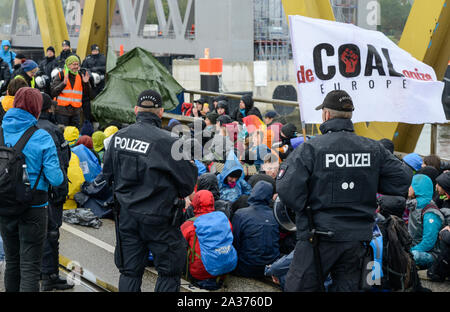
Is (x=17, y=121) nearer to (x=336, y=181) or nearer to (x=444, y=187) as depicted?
(x=336, y=181)

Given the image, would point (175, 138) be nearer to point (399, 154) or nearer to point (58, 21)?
point (399, 154)

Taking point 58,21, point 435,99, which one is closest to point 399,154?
point 435,99

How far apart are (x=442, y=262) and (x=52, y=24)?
12.0 m

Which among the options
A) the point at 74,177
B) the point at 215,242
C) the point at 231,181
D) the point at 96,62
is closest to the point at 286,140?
the point at 231,181

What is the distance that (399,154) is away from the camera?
7.93 m

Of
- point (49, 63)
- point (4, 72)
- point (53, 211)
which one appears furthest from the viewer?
point (4, 72)

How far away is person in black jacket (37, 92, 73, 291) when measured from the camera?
205 inches

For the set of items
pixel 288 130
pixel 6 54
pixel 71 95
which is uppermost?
pixel 6 54

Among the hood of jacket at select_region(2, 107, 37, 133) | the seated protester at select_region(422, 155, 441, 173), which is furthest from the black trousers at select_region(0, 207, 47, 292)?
the seated protester at select_region(422, 155, 441, 173)

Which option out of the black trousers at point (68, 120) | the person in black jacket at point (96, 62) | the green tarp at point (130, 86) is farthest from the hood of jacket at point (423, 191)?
the person in black jacket at point (96, 62)

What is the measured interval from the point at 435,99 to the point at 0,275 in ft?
15.9

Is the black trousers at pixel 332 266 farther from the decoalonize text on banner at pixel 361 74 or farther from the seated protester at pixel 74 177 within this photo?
the seated protester at pixel 74 177

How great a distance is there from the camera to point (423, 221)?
585 cm

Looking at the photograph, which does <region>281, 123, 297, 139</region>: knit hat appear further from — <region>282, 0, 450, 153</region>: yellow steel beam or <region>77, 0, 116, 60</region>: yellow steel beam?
<region>77, 0, 116, 60</region>: yellow steel beam
